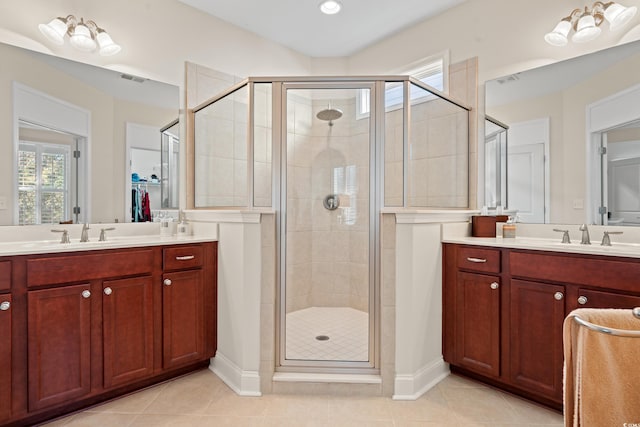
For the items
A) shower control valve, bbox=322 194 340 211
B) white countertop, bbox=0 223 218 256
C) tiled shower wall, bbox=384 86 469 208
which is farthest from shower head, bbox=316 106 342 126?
white countertop, bbox=0 223 218 256

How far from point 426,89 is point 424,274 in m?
1.31

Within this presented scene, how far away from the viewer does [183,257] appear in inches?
87.7

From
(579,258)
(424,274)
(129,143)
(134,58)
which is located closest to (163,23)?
(134,58)

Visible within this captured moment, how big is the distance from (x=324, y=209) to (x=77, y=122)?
1.78 metres

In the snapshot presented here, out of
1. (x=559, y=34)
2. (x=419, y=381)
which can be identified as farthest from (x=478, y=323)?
(x=559, y=34)

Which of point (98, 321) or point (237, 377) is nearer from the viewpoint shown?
point (98, 321)

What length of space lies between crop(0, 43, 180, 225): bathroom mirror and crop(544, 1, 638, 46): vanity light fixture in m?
2.86

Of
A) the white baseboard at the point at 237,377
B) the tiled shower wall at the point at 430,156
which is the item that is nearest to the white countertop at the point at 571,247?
the tiled shower wall at the point at 430,156

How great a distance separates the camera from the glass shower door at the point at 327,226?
2.20 m

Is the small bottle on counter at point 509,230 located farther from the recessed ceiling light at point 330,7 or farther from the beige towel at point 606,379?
the recessed ceiling light at point 330,7

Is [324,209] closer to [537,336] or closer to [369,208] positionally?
[369,208]

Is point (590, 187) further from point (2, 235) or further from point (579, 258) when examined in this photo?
point (2, 235)

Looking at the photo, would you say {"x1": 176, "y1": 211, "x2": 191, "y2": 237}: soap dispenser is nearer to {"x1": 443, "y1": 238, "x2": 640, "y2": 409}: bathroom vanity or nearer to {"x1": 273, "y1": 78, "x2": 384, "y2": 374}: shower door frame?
{"x1": 273, "y1": 78, "x2": 384, "y2": 374}: shower door frame

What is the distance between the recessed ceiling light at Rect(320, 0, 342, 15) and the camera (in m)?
2.81
